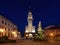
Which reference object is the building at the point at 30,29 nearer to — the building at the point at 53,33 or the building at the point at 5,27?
the building at the point at 53,33

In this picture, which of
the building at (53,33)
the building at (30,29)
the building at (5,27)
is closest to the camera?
the building at (5,27)

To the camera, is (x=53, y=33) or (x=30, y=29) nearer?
(x=53, y=33)

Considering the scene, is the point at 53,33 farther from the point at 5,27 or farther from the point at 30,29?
the point at 30,29

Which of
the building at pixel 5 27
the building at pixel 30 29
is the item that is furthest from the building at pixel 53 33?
the building at pixel 30 29

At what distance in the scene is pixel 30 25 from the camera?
5625 inches

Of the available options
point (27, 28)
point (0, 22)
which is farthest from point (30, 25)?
point (0, 22)

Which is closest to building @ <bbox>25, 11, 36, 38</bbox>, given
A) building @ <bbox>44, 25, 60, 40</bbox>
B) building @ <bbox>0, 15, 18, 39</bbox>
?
building @ <bbox>44, 25, 60, 40</bbox>

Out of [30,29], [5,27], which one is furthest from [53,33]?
[30,29]

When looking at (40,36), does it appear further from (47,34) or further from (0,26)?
(47,34)

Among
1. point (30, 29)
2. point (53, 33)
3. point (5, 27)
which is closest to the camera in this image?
point (5, 27)

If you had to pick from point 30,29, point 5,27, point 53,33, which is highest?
point 30,29

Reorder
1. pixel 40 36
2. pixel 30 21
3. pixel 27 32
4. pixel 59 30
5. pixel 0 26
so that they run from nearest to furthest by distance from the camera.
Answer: pixel 40 36, pixel 0 26, pixel 59 30, pixel 27 32, pixel 30 21

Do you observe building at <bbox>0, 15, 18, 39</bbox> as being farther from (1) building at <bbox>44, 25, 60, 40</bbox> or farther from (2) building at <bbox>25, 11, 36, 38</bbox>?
(2) building at <bbox>25, 11, 36, 38</bbox>

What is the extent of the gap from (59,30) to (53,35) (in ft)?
15.1
